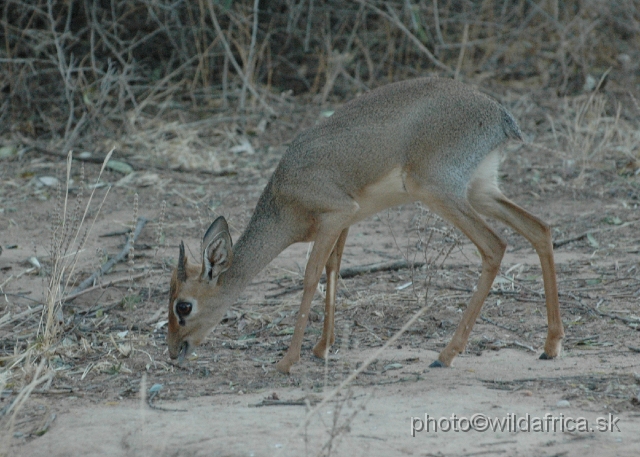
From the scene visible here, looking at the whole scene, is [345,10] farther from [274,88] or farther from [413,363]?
[413,363]

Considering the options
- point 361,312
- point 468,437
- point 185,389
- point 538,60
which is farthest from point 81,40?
point 468,437

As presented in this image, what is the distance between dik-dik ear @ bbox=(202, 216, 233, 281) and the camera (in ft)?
18.6

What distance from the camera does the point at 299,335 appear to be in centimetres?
568

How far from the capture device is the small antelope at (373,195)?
5648mm

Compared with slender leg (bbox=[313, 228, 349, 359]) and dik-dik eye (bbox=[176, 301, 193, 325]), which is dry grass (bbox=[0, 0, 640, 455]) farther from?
dik-dik eye (bbox=[176, 301, 193, 325])

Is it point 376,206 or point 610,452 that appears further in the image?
point 376,206

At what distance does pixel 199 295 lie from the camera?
5.86 meters

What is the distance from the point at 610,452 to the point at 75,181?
26.1 ft

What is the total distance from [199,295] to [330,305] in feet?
2.85

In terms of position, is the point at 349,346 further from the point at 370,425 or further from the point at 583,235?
the point at 583,235

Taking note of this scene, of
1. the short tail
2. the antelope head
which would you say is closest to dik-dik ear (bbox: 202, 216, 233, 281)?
the antelope head

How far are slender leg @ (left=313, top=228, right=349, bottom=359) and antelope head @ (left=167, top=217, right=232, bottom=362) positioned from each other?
67 cm

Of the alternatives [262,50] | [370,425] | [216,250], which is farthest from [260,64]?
[370,425]

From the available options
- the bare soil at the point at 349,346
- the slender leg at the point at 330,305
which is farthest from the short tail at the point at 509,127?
the slender leg at the point at 330,305
